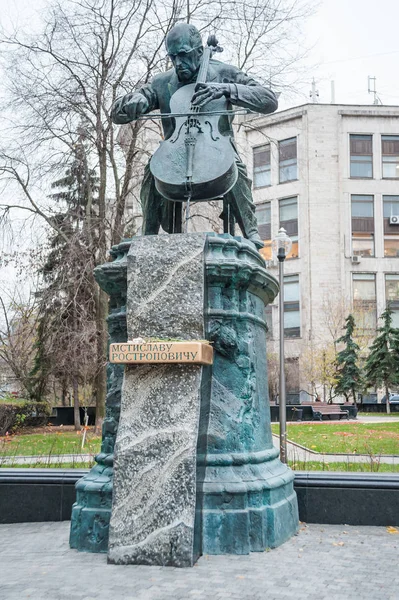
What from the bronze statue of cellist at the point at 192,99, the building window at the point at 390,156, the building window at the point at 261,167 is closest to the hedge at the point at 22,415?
the bronze statue of cellist at the point at 192,99

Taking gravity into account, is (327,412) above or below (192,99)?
below

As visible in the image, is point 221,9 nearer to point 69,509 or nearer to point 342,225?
point 69,509

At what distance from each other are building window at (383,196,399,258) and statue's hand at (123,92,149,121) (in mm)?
46441

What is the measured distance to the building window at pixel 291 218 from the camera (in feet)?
166

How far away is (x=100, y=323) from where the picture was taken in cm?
2234

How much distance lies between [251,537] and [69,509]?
2311mm

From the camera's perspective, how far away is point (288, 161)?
51062 mm

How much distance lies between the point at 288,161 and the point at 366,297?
11656 mm

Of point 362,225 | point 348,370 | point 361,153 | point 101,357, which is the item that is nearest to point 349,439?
point 101,357

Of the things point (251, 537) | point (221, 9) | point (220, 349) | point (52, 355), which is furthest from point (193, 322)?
point (52, 355)

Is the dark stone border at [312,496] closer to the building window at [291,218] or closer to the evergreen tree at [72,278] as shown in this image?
the evergreen tree at [72,278]

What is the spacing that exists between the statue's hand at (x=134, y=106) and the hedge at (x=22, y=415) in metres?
19.0

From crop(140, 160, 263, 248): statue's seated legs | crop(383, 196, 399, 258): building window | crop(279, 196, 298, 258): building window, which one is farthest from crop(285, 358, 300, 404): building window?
crop(140, 160, 263, 248): statue's seated legs

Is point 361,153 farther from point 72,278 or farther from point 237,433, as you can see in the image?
point 237,433
